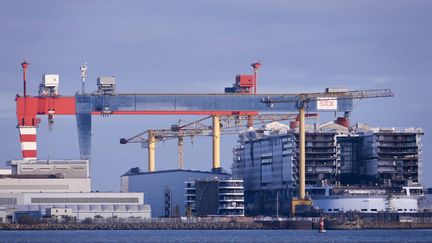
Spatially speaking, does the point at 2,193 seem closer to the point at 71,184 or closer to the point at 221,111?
the point at 71,184

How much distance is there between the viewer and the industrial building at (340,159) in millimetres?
173250

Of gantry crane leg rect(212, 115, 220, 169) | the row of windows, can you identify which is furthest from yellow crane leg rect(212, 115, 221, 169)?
the row of windows

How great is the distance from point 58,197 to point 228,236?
32832 millimetres

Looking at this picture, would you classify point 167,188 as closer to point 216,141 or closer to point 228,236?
point 216,141

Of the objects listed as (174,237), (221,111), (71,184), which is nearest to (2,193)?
(71,184)

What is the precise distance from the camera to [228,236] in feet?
440

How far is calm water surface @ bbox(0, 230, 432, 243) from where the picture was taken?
12494 centimetres

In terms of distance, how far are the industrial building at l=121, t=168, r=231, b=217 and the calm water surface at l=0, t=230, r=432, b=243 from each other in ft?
71.8

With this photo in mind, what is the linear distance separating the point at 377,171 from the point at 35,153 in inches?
1436

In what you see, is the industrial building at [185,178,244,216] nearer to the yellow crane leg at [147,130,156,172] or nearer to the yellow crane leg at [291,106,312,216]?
the yellow crane leg at [291,106,312,216]

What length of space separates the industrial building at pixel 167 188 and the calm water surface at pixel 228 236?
21.9m

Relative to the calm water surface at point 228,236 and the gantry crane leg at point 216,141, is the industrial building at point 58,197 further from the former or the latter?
the gantry crane leg at point 216,141

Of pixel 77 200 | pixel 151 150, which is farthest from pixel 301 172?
pixel 151 150

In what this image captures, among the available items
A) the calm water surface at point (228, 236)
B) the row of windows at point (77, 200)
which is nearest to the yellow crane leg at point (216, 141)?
the row of windows at point (77, 200)
